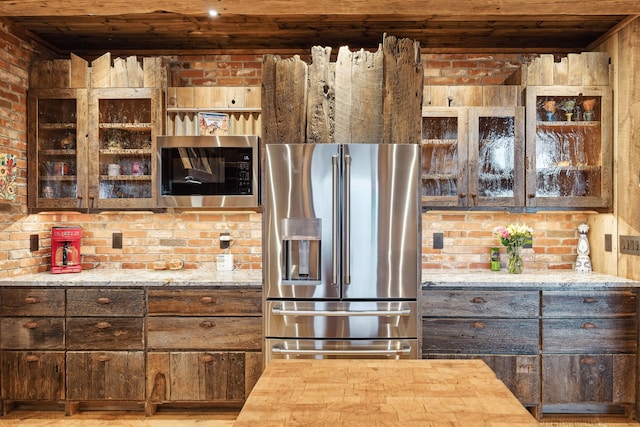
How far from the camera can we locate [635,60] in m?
3.17

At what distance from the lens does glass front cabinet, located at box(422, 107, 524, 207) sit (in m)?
3.40

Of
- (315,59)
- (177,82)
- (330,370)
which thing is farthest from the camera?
(177,82)

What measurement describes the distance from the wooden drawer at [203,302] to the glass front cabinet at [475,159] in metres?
1.38

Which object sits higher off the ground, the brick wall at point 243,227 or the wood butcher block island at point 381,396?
the brick wall at point 243,227

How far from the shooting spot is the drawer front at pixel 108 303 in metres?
3.14

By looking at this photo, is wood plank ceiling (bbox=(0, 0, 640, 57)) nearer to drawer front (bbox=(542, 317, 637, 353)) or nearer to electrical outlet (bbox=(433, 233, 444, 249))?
electrical outlet (bbox=(433, 233, 444, 249))

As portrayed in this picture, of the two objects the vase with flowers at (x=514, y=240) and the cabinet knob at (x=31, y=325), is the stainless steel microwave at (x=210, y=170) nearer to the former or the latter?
the cabinet knob at (x=31, y=325)

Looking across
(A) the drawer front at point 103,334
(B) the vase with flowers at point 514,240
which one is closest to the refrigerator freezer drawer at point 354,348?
(A) the drawer front at point 103,334

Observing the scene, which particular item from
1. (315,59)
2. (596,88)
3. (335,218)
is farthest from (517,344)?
(315,59)

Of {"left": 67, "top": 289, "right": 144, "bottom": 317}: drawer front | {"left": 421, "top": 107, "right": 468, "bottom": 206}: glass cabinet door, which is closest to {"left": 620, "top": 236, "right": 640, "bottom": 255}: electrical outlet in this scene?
{"left": 421, "top": 107, "right": 468, "bottom": 206}: glass cabinet door

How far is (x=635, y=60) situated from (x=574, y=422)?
2340 mm

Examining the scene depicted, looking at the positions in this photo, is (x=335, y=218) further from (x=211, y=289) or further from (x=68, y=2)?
(x=68, y=2)

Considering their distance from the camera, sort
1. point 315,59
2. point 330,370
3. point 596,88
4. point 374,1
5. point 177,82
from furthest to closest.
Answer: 1. point 177,82
2. point 596,88
3. point 315,59
4. point 374,1
5. point 330,370

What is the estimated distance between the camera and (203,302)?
3.14 metres
